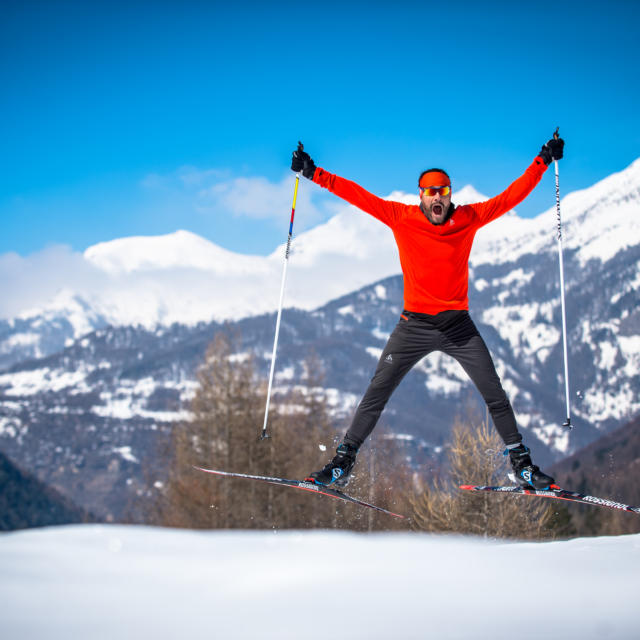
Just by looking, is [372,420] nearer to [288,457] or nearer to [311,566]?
[311,566]

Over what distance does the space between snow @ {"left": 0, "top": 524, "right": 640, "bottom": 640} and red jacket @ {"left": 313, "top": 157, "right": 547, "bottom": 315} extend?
2.36 metres

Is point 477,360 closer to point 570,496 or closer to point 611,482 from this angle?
point 570,496

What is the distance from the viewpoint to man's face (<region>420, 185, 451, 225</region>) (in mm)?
5703

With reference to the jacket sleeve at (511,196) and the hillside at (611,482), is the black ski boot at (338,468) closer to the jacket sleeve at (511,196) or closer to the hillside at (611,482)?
the jacket sleeve at (511,196)

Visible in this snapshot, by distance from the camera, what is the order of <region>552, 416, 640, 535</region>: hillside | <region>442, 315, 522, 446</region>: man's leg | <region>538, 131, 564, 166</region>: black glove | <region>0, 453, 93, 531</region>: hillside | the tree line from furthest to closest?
<region>0, 453, 93, 531</region>: hillside
the tree line
<region>552, 416, 640, 535</region>: hillside
<region>538, 131, 564, 166</region>: black glove
<region>442, 315, 522, 446</region>: man's leg

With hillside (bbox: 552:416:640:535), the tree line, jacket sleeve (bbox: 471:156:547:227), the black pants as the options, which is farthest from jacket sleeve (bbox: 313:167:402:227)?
the tree line

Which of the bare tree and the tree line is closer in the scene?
the bare tree

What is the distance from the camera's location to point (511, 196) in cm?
595

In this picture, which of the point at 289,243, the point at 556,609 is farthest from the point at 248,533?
the point at 289,243

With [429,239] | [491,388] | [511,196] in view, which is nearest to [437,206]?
[429,239]

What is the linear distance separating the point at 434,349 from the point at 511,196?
159 cm

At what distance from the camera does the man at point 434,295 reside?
571 cm

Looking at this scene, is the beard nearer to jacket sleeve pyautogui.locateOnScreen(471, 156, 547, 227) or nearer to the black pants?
jacket sleeve pyautogui.locateOnScreen(471, 156, 547, 227)

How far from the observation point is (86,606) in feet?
9.45
